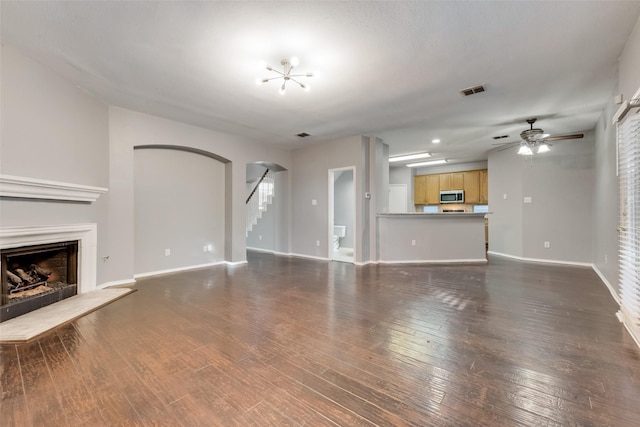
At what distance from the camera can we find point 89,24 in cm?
228

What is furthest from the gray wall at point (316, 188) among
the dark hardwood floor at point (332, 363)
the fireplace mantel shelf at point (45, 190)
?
the fireplace mantel shelf at point (45, 190)

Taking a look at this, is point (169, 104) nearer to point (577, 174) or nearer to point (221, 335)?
point (221, 335)

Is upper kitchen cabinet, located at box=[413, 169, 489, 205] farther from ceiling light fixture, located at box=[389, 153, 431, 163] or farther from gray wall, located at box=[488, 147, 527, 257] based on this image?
ceiling light fixture, located at box=[389, 153, 431, 163]

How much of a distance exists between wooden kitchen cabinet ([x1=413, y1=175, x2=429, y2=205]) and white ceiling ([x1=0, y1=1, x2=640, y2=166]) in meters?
5.06

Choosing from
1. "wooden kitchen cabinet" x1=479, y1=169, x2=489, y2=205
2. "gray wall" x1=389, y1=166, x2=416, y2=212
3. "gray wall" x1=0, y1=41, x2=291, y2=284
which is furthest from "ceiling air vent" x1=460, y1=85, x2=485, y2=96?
"gray wall" x1=389, y1=166, x2=416, y2=212

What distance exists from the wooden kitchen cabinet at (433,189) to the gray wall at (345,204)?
3378 millimetres

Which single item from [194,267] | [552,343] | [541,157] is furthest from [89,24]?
[541,157]

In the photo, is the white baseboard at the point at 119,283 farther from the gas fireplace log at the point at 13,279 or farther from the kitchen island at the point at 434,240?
the kitchen island at the point at 434,240

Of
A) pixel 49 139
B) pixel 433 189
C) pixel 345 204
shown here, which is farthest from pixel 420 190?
pixel 49 139

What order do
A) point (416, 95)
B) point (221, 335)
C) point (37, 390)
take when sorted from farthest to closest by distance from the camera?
1. point (416, 95)
2. point (221, 335)
3. point (37, 390)

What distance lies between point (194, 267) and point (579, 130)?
26.9 feet

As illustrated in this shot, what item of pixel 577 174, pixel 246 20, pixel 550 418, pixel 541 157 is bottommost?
pixel 550 418

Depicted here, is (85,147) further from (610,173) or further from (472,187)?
(472,187)

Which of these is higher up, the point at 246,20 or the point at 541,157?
the point at 246,20
